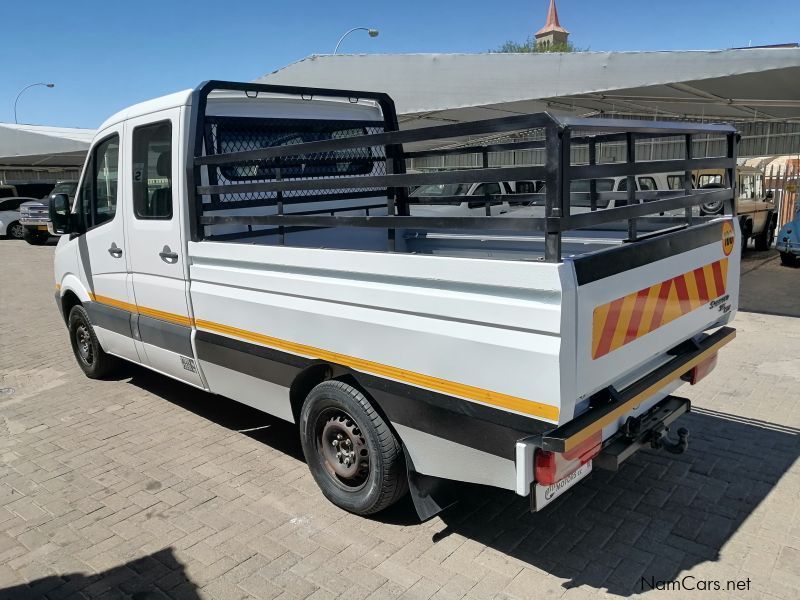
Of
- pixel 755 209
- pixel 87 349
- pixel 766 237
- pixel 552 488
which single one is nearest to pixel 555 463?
pixel 552 488

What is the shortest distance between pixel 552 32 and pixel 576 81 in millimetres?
84066

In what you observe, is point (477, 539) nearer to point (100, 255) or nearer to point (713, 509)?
point (713, 509)

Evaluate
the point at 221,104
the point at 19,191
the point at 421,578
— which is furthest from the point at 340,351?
the point at 19,191

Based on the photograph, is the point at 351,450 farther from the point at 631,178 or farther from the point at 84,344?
the point at 84,344

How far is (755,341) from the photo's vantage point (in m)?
7.09

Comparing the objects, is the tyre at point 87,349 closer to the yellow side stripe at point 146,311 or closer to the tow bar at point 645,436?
the yellow side stripe at point 146,311

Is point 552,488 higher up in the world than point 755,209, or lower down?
lower down

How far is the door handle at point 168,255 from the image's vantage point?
4.26m

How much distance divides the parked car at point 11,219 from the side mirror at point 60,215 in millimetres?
19785

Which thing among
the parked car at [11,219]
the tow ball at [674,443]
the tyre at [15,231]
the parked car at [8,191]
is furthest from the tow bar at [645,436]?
the parked car at [8,191]

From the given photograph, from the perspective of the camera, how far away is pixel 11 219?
22.6 m

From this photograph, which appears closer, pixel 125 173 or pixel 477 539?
pixel 477 539

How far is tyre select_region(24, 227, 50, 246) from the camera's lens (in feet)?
68.2

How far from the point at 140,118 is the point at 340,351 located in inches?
97.9
